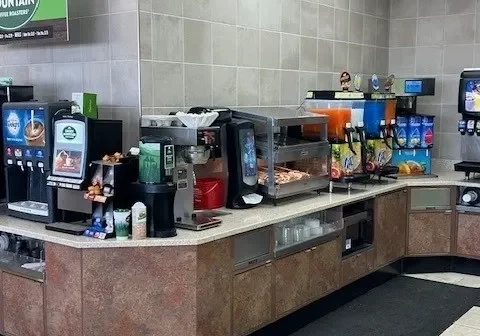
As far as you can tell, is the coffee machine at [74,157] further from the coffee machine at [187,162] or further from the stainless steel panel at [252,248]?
the stainless steel panel at [252,248]

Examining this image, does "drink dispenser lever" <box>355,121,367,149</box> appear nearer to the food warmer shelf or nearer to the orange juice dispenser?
the orange juice dispenser

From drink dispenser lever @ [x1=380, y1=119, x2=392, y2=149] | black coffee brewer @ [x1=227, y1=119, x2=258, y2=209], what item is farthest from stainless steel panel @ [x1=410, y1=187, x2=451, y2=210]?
black coffee brewer @ [x1=227, y1=119, x2=258, y2=209]

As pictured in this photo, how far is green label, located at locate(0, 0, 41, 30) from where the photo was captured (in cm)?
384

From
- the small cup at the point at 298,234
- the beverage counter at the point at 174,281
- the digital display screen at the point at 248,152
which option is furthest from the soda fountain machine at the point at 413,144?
the digital display screen at the point at 248,152

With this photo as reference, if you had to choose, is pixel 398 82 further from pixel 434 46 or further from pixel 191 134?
pixel 191 134

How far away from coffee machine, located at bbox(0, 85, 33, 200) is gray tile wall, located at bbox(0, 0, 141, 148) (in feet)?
0.73

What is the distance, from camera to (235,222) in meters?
3.65

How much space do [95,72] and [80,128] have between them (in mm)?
810

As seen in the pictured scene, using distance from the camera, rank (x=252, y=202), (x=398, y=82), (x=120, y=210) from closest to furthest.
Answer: (x=120, y=210), (x=252, y=202), (x=398, y=82)

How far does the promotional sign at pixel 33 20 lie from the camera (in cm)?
372

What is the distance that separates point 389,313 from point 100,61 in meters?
2.72

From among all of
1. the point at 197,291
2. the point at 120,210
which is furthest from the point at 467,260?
the point at 120,210

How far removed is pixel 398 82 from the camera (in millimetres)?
6012

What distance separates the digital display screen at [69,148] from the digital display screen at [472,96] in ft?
11.2
